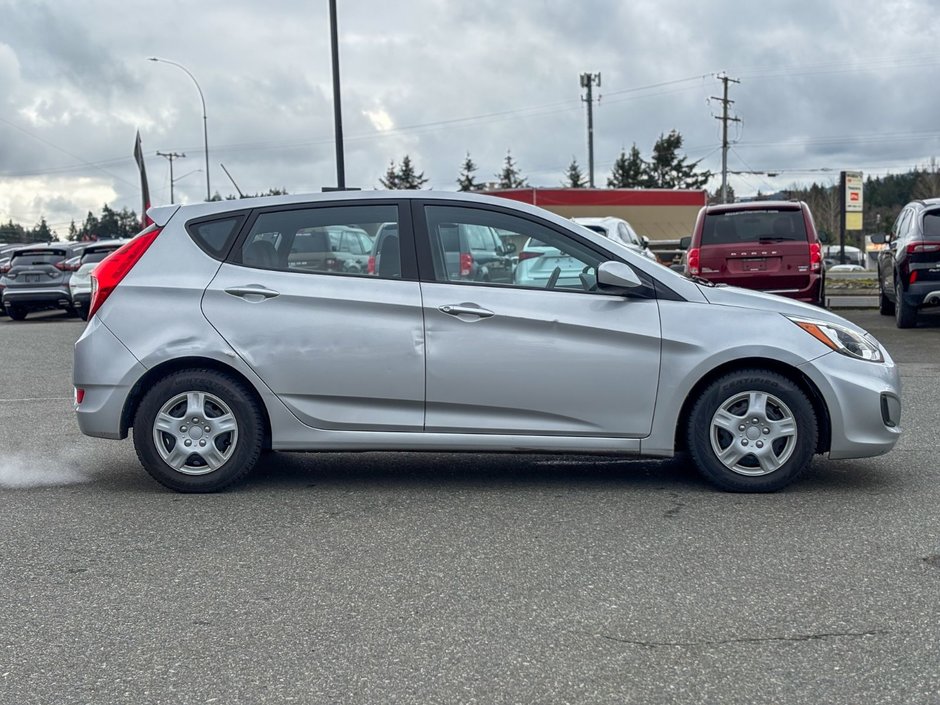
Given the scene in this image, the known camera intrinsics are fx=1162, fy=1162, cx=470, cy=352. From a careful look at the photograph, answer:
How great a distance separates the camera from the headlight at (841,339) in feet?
19.8

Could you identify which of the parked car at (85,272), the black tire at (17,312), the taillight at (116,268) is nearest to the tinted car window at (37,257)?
the parked car at (85,272)

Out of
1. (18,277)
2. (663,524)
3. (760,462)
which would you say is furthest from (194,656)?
(18,277)

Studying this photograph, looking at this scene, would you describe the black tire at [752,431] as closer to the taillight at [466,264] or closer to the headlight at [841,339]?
the headlight at [841,339]

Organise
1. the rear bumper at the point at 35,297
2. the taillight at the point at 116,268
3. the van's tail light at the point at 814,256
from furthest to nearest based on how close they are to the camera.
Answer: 1. the rear bumper at the point at 35,297
2. the van's tail light at the point at 814,256
3. the taillight at the point at 116,268

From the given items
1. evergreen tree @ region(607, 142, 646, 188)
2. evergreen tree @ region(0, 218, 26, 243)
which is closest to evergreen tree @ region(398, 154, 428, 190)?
evergreen tree @ region(607, 142, 646, 188)

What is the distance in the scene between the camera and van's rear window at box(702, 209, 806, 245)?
14938mm

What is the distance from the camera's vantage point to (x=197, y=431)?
244 inches

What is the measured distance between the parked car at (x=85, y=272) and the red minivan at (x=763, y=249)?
12713 mm

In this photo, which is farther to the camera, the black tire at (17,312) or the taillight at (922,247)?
the black tire at (17,312)

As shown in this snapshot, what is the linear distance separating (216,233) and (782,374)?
3.13m

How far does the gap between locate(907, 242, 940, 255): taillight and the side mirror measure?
10.8 meters

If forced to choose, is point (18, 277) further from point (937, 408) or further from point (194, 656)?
point (194, 656)

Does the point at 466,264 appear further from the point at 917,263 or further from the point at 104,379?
the point at 917,263

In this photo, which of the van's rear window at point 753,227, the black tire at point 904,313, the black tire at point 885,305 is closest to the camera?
the van's rear window at point 753,227
